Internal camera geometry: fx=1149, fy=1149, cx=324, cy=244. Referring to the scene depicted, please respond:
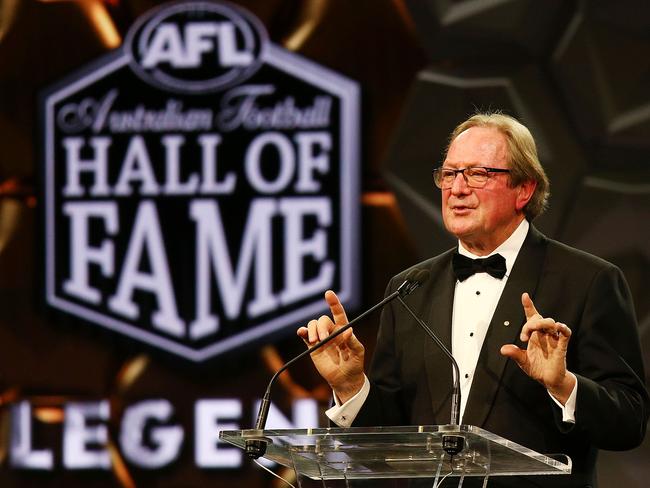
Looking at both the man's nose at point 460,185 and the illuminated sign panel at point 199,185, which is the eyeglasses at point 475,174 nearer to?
the man's nose at point 460,185

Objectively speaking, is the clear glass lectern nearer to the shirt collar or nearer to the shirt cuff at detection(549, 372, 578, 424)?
the shirt cuff at detection(549, 372, 578, 424)

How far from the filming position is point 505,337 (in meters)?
2.56

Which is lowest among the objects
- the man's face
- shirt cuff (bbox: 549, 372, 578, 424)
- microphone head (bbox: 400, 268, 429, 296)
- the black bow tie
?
shirt cuff (bbox: 549, 372, 578, 424)

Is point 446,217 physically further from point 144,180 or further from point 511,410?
point 144,180

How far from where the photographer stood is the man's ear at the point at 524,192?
2.79 m

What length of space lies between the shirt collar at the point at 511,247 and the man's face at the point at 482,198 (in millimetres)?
10

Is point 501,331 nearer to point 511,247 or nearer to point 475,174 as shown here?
point 511,247

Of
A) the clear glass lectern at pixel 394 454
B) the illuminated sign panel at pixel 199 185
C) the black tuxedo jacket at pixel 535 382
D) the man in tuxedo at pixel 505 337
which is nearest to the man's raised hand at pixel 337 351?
the man in tuxedo at pixel 505 337

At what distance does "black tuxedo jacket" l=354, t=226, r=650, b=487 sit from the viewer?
2.43m

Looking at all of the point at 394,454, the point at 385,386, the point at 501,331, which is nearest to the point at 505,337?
the point at 501,331

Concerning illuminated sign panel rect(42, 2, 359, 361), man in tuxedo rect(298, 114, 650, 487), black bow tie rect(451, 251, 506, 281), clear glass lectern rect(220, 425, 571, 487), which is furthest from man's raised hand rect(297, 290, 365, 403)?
illuminated sign panel rect(42, 2, 359, 361)

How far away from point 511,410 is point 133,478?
2479 millimetres

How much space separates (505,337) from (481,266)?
228 millimetres

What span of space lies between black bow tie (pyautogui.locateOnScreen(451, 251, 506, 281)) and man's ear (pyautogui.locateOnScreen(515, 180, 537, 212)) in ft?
0.50
